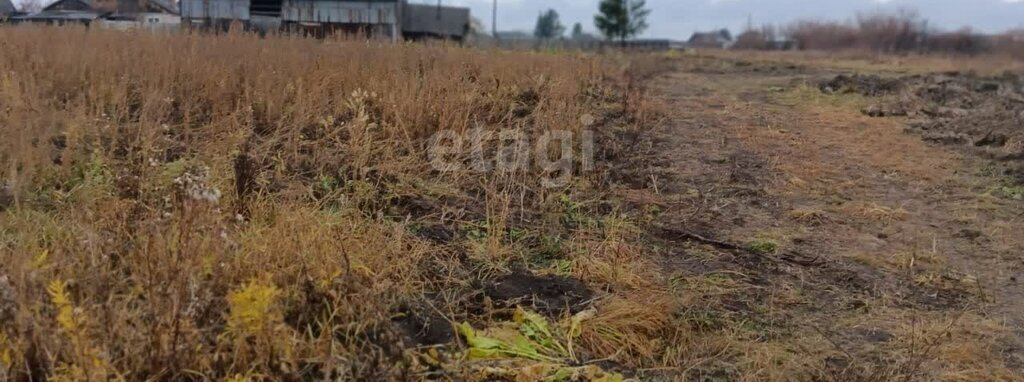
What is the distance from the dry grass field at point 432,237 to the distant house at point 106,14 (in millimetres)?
1219

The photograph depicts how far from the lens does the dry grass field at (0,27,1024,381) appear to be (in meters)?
1.83

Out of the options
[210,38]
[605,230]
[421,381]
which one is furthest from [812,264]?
[210,38]

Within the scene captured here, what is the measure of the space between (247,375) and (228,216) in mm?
1115

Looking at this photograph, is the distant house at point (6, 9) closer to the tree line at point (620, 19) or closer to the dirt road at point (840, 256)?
the dirt road at point (840, 256)

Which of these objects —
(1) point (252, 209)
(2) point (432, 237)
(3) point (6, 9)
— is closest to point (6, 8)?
(3) point (6, 9)

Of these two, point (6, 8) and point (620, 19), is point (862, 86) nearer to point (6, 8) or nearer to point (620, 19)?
point (6, 8)

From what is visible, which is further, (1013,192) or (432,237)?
(1013,192)

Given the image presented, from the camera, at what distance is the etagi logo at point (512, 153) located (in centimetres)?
431

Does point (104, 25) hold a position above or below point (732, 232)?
above

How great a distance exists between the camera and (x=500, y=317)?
7.87 feet

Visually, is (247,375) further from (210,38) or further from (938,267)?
(210,38)

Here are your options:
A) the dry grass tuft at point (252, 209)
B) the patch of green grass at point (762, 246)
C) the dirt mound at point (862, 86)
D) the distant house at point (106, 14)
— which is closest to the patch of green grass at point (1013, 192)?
the patch of green grass at point (762, 246)

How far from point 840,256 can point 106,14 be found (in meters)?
9.21

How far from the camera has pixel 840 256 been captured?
337 cm
